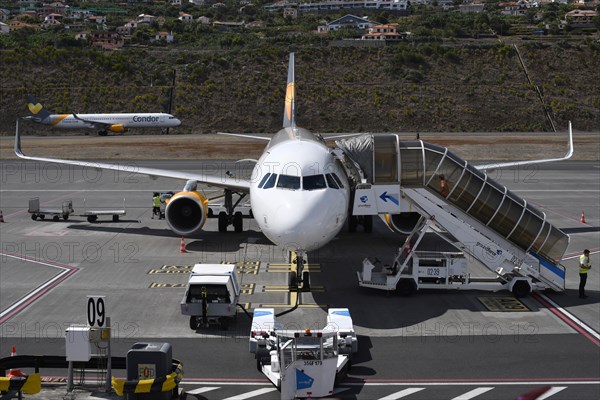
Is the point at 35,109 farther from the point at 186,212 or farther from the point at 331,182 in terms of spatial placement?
the point at 331,182

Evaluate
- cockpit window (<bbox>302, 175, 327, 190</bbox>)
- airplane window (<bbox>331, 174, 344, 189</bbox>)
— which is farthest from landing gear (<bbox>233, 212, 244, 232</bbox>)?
cockpit window (<bbox>302, 175, 327, 190</bbox>)

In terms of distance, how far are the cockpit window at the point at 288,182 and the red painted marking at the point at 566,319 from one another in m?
8.67

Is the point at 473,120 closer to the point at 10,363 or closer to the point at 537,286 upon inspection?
the point at 537,286

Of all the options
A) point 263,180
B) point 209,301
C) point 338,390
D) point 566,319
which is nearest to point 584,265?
point 566,319

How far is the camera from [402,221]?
1176 inches

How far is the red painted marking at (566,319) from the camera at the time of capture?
19188mm

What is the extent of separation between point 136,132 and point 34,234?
60.3 m

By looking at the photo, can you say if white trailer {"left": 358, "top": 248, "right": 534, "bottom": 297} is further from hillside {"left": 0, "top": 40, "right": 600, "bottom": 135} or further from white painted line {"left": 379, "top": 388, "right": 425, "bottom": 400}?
hillside {"left": 0, "top": 40, "right": 600, "bottom": 135}

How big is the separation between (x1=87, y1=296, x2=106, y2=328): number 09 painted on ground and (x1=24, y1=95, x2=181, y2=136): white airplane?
7156cm

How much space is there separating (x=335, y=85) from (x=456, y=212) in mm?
84514

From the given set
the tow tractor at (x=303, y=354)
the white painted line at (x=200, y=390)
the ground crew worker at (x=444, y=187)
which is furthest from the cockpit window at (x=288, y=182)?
the white painted line at (x=200, y=390)

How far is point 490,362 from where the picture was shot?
1750 centimetres

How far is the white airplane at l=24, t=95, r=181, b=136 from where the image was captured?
84.4 m

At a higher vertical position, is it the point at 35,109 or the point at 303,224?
the point at 35,109
